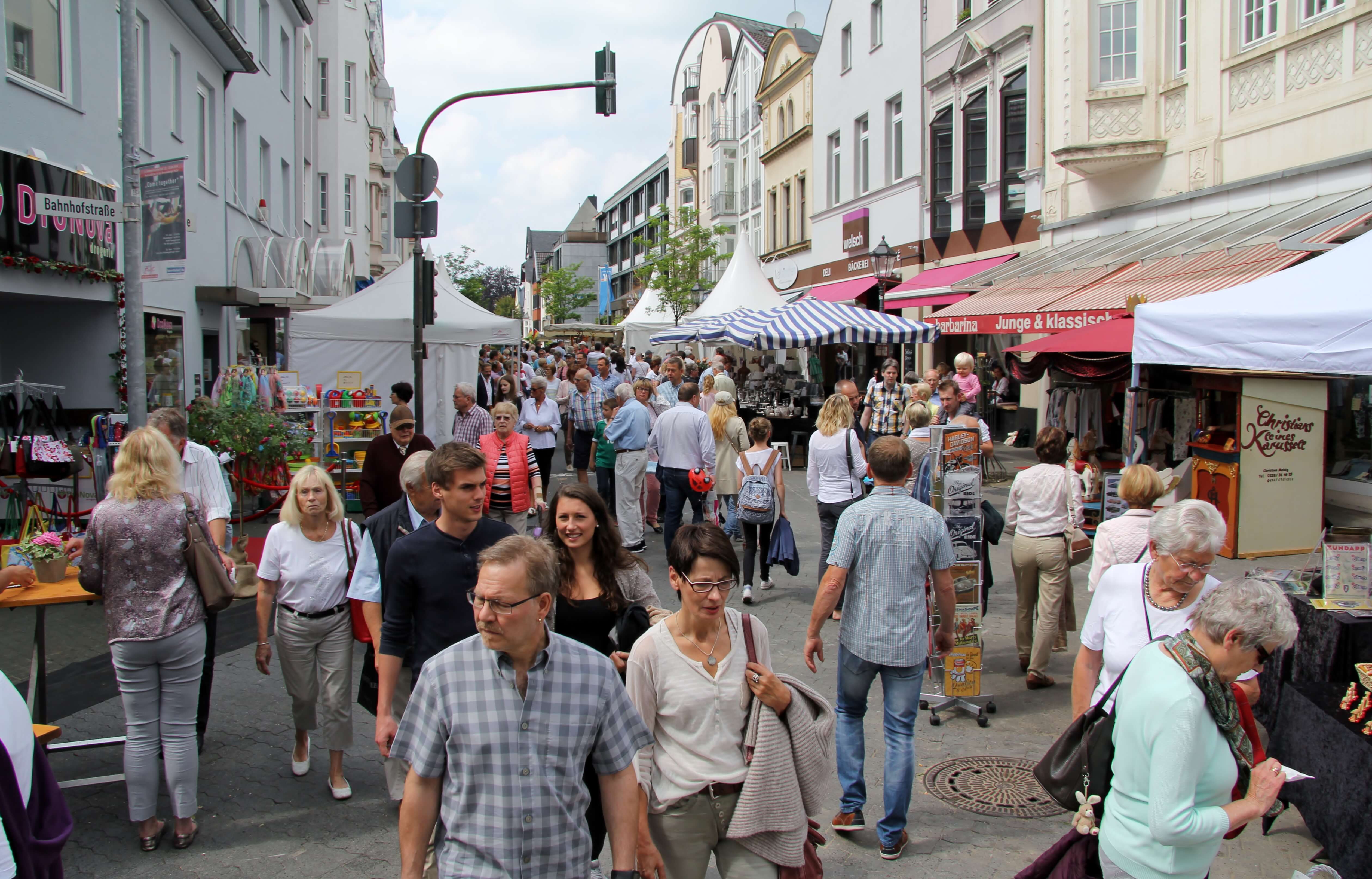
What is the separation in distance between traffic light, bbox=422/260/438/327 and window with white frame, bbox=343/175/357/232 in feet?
74.9

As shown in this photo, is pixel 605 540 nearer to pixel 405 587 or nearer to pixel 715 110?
pixel 405 587

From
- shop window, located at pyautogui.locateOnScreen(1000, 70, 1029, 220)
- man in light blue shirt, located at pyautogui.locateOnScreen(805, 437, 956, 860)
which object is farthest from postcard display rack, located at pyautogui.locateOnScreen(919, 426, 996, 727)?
shop window, located at pyautogui.locateOnScreen(1000, 70, 1029, 220)

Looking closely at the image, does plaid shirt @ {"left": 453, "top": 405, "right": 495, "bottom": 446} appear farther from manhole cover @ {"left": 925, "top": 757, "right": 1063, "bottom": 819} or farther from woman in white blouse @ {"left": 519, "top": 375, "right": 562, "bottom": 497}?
manhole cover @ {"left": 925, "top": 757, "right": 1063, "bottom": 819}

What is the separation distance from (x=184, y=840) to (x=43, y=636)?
5.29 ft

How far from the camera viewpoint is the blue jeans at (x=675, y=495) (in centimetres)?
968

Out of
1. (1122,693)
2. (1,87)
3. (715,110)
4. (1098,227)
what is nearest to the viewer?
(1122,693)

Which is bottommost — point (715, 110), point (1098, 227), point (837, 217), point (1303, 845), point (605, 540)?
point (1303, 845)

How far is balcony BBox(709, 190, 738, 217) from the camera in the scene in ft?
151

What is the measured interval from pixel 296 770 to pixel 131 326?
4.99 metres

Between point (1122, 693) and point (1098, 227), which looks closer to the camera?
point (1122, 693)

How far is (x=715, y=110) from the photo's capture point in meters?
47.9

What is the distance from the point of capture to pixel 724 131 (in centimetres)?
4641

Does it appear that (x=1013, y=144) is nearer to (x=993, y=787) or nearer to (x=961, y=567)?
(x=961, y=567)

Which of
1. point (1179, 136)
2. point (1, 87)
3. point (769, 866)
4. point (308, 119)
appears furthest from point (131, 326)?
point (308, 119)
